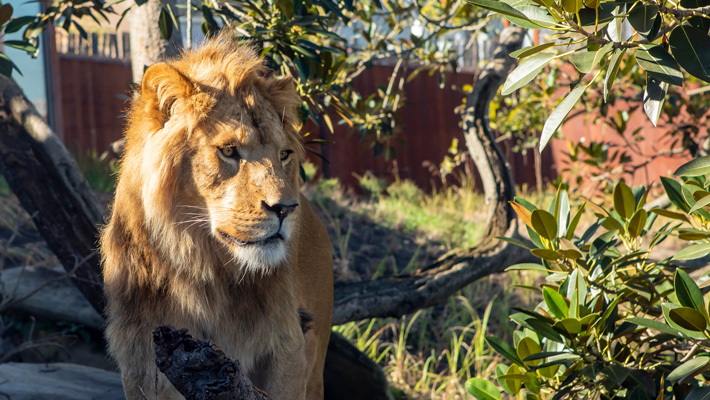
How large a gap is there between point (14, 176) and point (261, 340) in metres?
1.94

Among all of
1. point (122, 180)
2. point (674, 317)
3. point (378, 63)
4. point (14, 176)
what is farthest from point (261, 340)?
point (378, 63)

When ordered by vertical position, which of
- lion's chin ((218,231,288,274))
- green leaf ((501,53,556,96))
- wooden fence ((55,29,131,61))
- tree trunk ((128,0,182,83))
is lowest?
lion's chin ((218,231,288,274))

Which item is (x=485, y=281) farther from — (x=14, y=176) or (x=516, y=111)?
(x=14, y=176)

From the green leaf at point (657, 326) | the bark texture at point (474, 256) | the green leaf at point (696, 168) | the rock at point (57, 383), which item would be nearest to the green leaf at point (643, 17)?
the green leaf at point (696, 168)

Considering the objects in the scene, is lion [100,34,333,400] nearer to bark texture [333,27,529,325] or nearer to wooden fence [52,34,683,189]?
bark texture [333,27,529,325]

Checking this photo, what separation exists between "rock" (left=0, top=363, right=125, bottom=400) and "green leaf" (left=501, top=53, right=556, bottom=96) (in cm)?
260

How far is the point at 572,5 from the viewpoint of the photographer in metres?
1.66

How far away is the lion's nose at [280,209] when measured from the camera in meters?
2.07

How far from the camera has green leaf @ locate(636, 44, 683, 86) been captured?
170cm

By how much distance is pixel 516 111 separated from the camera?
18.4 ft

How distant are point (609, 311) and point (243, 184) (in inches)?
49.8

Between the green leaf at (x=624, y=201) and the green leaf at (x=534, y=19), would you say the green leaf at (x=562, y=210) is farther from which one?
the green leaf at (x=534, y=19)

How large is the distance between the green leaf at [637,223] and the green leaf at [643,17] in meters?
0.86

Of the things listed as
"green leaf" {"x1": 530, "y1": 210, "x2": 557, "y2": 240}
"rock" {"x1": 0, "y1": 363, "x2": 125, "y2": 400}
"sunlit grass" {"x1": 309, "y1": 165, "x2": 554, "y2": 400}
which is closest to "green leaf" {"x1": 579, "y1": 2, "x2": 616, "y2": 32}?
"green leaf" {"x1": 530, "y1": 210, "x2": 557, "y2": 240}
